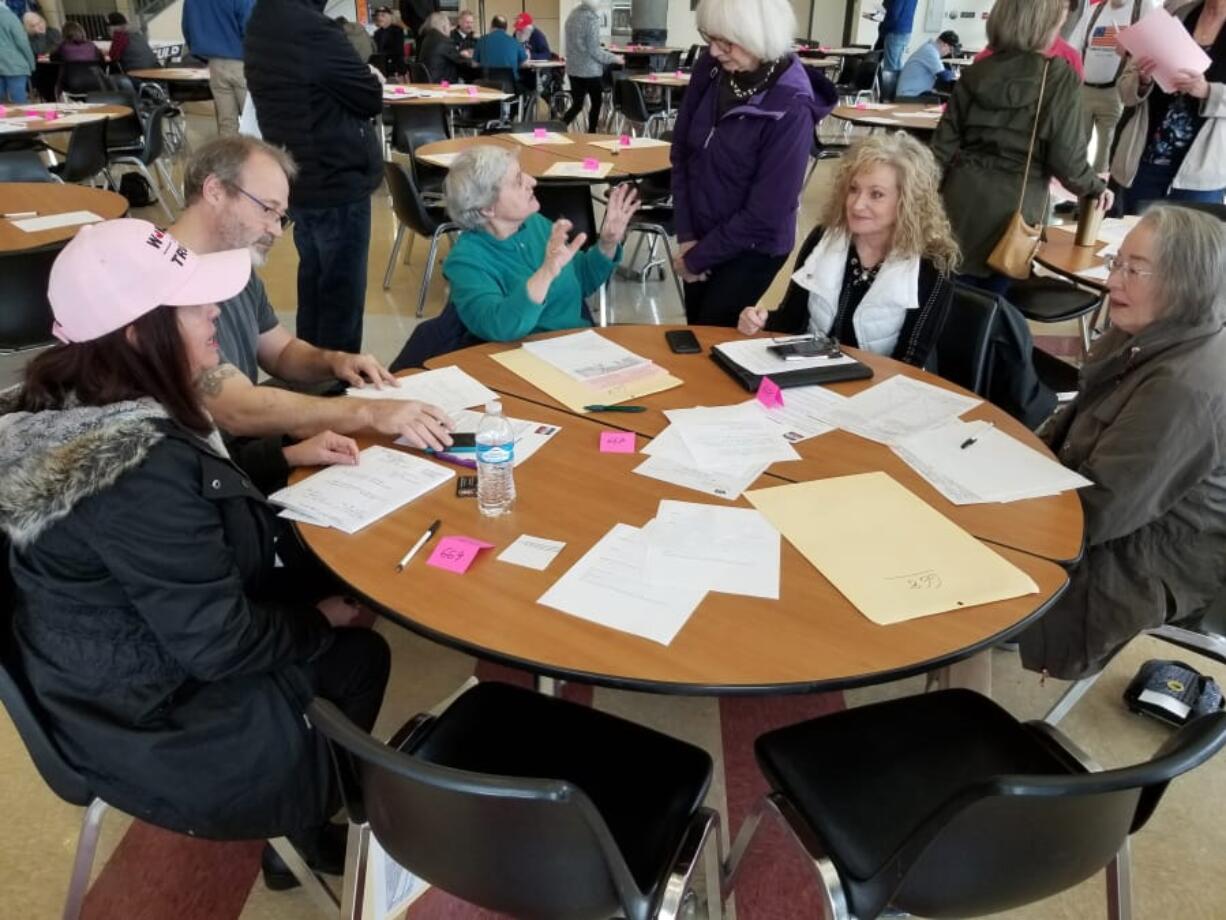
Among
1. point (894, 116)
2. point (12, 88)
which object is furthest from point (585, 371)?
point (12, 88)

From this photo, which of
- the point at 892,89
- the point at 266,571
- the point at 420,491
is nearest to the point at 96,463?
the point at 266,571

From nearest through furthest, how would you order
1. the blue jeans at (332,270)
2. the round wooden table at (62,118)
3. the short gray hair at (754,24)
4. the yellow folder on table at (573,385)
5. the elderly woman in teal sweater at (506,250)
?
the yellow folder on table at (573,385) → the elderly woman in teal sweater at (506,250) → the short gray hair at (754,24) → the blue jeans at (332,270) → the round wooden table at (62,118)

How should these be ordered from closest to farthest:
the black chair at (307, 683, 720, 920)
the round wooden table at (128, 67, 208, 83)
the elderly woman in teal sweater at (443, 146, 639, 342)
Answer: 1. the black chair at (307, 683, 720, 920)
2. the elderly woman in teal sweater at (443, 146, 639, 342)
3. the round wooden table at (128, 67, 208, 83)

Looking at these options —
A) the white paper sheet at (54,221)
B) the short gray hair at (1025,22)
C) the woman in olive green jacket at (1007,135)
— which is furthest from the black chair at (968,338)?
the white paper sheet at (54,221)

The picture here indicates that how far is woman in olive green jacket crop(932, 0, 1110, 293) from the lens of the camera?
2.93m

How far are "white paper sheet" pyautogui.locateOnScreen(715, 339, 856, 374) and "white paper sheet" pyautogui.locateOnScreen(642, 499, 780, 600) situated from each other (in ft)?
2.07

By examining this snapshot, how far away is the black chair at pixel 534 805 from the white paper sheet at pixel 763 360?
37.8 inches

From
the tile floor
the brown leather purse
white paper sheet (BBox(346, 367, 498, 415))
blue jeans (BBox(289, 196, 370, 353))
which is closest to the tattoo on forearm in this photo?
white paper sheet (BBox(346, 367, 498, 415))

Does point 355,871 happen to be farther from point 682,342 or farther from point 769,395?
point 682,342

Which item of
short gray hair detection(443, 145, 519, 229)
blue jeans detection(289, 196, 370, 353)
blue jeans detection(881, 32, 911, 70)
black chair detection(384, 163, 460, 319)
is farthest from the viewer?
blue jeans detection(881, 32, 911, 70)

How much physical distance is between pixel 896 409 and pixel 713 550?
739 millimetres

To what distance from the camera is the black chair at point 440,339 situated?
2342 mm

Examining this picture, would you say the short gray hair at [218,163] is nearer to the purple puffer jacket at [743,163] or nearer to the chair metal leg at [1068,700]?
the purple puffer jacket at [743,163]

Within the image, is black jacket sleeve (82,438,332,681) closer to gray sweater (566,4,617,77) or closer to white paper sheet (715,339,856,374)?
white paper sheet (715,339,856,374)
